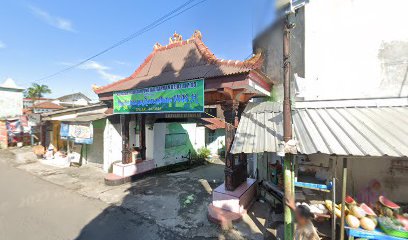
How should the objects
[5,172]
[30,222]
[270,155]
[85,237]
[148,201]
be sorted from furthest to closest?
[5,172], [270,155], [148,201], [30,222], [85,237]

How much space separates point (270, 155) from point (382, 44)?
5185mm

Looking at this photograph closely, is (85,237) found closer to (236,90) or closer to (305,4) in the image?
(236,90)

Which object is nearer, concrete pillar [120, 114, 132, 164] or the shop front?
the shop front

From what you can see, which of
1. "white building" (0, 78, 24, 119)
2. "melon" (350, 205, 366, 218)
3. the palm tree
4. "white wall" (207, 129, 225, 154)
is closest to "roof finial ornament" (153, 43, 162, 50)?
"melon" (350, 205, 366, 218)

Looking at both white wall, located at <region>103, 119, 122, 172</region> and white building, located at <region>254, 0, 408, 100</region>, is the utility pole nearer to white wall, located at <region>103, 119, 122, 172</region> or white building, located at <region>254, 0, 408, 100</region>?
white building, located at <region>254, 0, 408, 100</region>

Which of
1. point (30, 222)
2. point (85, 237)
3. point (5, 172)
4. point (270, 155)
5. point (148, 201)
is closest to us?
point (85, 237)

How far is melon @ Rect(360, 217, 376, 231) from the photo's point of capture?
468 cm

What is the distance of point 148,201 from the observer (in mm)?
8195

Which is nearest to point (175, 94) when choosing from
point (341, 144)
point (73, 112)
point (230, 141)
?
point (230, 141)

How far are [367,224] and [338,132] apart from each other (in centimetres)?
213

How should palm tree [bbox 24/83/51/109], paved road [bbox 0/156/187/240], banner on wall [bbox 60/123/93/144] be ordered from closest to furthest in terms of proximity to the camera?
paved road [bbox 0/156/187/240], banner on wall [bbox 60/123/93/144], palm tree [bbox 24/83/51/109]

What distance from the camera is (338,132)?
4.98 meters

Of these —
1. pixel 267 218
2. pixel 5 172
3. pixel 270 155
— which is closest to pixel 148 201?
pixel 267 218

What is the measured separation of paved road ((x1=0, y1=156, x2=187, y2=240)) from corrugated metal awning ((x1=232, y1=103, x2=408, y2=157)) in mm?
3664
